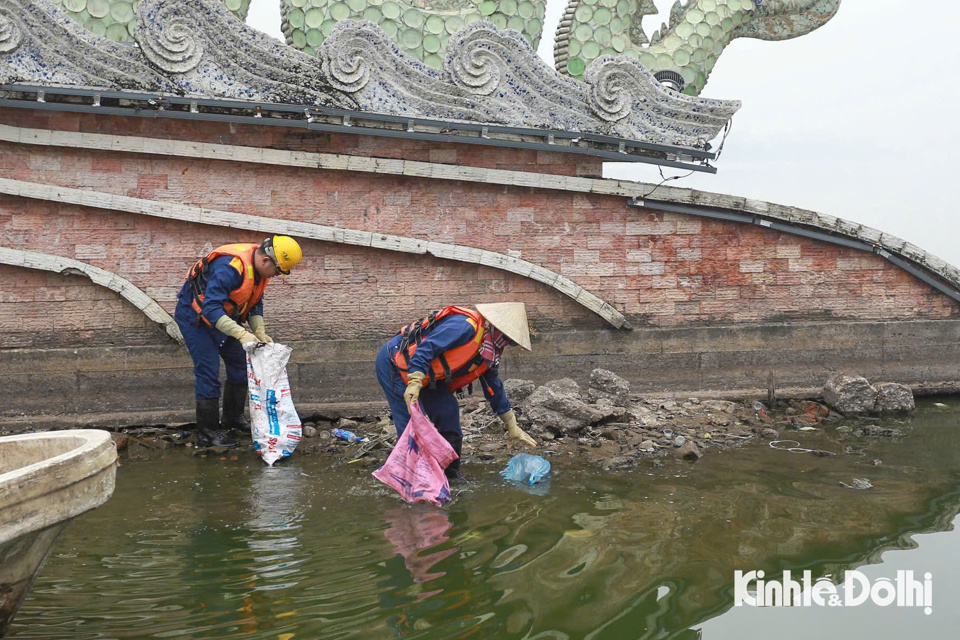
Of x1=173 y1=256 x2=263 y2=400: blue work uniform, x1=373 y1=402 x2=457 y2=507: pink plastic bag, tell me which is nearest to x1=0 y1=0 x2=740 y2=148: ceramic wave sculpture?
x1=173 y1=256 x2=263 y2=400: blue work uniform

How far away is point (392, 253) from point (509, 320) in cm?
285

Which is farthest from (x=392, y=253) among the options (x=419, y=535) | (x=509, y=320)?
(x=419, y=535)

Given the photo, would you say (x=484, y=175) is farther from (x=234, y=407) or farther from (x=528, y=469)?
(x=528, y=469)

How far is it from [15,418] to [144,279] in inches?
59.1

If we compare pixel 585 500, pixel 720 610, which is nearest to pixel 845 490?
pixel 585 500

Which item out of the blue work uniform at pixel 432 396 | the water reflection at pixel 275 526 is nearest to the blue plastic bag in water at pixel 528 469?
the blue work uniform at pixel 432 396

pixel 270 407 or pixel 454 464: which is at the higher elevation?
pixel 270 407

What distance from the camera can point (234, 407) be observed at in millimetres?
6895

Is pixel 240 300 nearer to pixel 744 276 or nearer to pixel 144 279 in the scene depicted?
pixel 144 279

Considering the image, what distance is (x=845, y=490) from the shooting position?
532 centimetres

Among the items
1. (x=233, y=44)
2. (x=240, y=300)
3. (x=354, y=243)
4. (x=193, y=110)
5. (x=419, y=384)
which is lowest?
(x=419, y=384)

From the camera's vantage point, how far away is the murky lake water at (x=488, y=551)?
135 inches

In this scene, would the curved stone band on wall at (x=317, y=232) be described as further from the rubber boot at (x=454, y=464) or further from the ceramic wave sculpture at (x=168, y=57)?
the rubber boot at (x=454, y=464)

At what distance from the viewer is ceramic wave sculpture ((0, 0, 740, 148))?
6.91 metres
